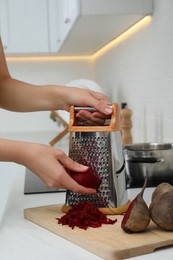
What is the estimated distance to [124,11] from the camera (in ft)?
5.90

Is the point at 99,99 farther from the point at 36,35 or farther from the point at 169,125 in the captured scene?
the point at 36,35

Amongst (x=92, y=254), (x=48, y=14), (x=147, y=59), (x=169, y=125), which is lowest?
(x=92, y=254)

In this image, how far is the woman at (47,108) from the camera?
35.2 inches

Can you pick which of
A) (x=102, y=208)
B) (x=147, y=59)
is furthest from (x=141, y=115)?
(x=102, y=208)

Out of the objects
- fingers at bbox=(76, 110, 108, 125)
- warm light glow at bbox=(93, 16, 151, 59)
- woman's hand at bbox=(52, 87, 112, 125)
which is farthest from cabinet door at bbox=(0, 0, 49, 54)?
fingers at bbox=(76, 110, 108, 125)

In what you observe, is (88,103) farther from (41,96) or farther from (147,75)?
(147,75)

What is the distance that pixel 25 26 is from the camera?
3279mm

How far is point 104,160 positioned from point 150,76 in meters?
0.97

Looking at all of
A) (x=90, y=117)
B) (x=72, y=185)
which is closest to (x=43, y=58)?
(x=90, y=117)

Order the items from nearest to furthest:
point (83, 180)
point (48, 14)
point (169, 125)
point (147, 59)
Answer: point (83, 180), point (169, 125), point (147, 59), point (48, 14)

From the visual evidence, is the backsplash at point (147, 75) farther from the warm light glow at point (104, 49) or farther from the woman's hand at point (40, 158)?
the woman's hand at point (40, 158)

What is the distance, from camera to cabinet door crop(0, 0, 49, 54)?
10.7 feet

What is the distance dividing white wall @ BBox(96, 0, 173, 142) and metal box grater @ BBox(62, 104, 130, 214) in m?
0.67

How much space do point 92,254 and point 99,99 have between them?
441mm
